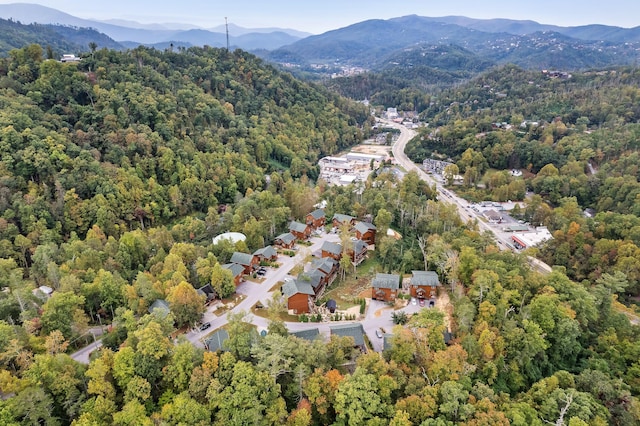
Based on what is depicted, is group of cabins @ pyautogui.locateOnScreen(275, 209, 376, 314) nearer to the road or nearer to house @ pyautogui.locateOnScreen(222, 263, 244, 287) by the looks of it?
the road

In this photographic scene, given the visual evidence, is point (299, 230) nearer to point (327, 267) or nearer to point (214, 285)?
point (327, 267)

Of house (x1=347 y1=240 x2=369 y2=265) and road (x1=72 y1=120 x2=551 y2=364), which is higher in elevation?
house (x1=347 y1=240 x2=369 y2=265)

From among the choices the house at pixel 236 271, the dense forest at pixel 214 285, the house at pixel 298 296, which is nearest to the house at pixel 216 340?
the dense forest at pixel 214 285

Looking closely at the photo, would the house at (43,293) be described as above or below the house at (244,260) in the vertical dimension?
below

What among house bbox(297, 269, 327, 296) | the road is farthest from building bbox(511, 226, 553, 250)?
house bbox(297, 269, 327, 296)

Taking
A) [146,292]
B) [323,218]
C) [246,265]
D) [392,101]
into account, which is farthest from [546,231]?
[392,101]

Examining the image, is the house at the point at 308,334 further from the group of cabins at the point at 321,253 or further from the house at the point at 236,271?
the house at the point at 236,271
